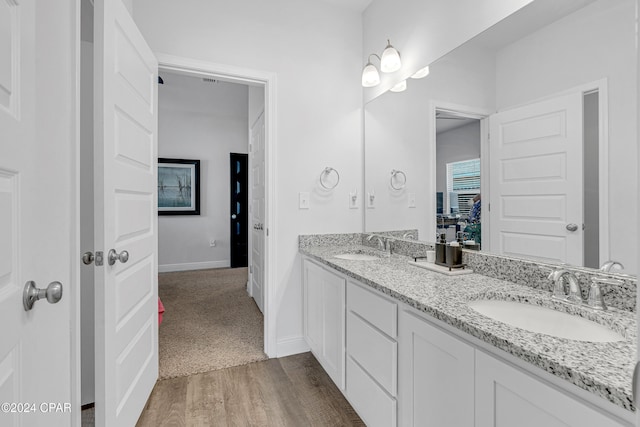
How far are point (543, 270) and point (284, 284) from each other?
1677 millimetres

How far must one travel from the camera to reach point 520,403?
77cm

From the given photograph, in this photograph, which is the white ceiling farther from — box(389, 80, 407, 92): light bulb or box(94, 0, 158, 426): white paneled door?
box(94, 0, 158, 426): white paneled door

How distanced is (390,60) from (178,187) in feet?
14.1

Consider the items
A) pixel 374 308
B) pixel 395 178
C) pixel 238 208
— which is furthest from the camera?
pixel 238 208

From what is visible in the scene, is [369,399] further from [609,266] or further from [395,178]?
[395,178]

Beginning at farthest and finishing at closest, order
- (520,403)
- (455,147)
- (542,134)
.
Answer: (455,147) < (542,134) < (520,403)

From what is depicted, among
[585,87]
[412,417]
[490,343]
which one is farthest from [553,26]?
[412,417]

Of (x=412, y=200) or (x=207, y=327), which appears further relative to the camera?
(x=207, y=327)

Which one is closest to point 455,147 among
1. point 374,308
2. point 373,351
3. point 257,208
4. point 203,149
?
point 374,308
